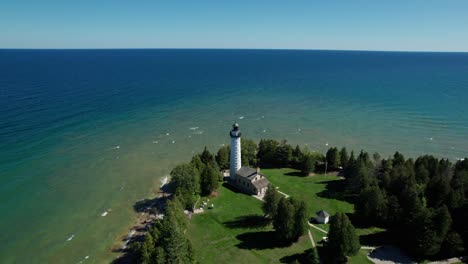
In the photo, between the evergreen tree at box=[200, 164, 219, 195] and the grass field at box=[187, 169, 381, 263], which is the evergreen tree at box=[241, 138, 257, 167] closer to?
the grass field at box=[187, 169, 381, 263]

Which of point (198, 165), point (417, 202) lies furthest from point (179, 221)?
point (417, 202)

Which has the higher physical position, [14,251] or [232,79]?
[232,79]

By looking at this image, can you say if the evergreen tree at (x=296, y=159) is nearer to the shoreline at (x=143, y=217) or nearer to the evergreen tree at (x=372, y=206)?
the evergreen tree at (x=372, y=206)

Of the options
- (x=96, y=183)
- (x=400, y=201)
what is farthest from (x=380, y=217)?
(x=96, y=183)

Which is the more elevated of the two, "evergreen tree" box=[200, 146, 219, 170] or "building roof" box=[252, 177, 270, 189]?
"evergreen tree" box=[200, 146, 219, 170]

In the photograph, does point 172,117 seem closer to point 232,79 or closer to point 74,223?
point 74,223

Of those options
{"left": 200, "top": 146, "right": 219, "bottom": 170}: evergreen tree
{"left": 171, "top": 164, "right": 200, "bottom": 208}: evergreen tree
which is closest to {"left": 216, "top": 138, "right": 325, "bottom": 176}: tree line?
{"left": 200, "top": 146, "right": 219, "bottom": 170}: evergreen tree

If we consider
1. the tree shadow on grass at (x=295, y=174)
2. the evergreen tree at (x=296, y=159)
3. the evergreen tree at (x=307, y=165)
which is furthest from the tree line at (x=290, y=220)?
the evergreen tree at (x=296, y=159)
